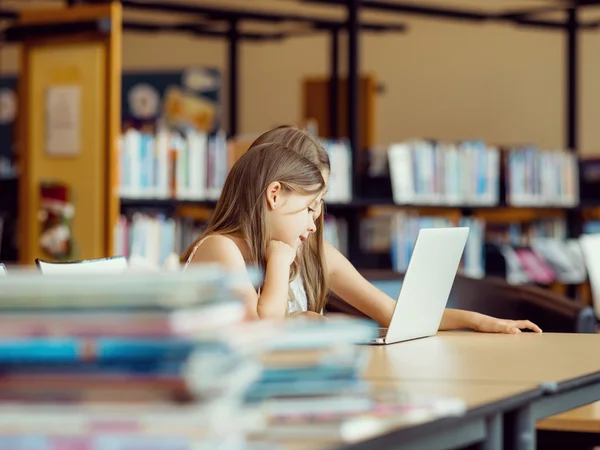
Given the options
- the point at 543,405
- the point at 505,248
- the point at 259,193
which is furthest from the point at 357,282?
the point at 505,248

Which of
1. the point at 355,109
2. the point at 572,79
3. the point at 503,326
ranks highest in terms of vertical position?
the point at 572,79

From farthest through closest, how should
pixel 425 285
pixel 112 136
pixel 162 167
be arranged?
pixel 162 167 → pixel 112 136 → pixel 425 285

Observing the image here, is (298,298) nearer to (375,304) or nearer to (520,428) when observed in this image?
(375,304)

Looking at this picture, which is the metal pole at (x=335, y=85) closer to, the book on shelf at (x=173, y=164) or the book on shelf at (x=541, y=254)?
the book on shelf at (x=541, y=254)

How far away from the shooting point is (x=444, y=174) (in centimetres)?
600

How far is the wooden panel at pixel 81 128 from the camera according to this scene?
183 inches

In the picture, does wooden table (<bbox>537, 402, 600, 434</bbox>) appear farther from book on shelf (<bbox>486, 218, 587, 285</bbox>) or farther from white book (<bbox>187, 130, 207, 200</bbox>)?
book on shelf (<bbox>486, 218, 587, 285</bbox>)

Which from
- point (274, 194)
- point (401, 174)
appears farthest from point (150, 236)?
point (274, 194)

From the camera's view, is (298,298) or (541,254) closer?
(298,298)

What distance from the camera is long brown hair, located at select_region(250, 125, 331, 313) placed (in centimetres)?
253

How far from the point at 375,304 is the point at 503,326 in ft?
1.23

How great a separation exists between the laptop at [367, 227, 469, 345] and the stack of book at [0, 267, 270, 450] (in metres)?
1.06

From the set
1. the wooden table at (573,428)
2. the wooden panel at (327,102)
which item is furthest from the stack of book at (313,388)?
the wooden panel at (327,102)

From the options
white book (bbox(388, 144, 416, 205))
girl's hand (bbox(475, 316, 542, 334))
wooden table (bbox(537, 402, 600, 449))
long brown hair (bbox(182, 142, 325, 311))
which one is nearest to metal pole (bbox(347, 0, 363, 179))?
white book (bbox(388, 144, 416, 205))
